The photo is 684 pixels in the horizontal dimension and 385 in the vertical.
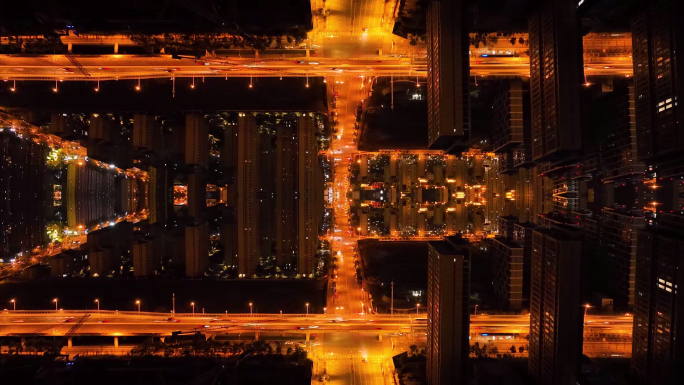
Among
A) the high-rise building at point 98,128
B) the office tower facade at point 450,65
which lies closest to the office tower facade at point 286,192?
the office tower facade at point 450,65

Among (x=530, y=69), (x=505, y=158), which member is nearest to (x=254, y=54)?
(x=530, y=69)

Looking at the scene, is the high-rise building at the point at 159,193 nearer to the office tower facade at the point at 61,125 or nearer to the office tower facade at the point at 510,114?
the office tower facade at the point at 61,125

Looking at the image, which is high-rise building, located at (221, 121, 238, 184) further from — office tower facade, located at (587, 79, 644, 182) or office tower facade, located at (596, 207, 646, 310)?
office tower facade, located at (596, 207, 646, 310)

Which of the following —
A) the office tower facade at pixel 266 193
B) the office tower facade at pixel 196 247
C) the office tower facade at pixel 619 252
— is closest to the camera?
the office tower facade at pixel 619 252

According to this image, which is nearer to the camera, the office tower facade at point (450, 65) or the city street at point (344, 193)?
the office tower facade at point (450, 65)

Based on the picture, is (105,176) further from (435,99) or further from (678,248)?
(678,248)

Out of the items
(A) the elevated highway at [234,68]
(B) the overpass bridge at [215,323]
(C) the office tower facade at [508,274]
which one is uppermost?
(A) the elevated highway at [234,68]
